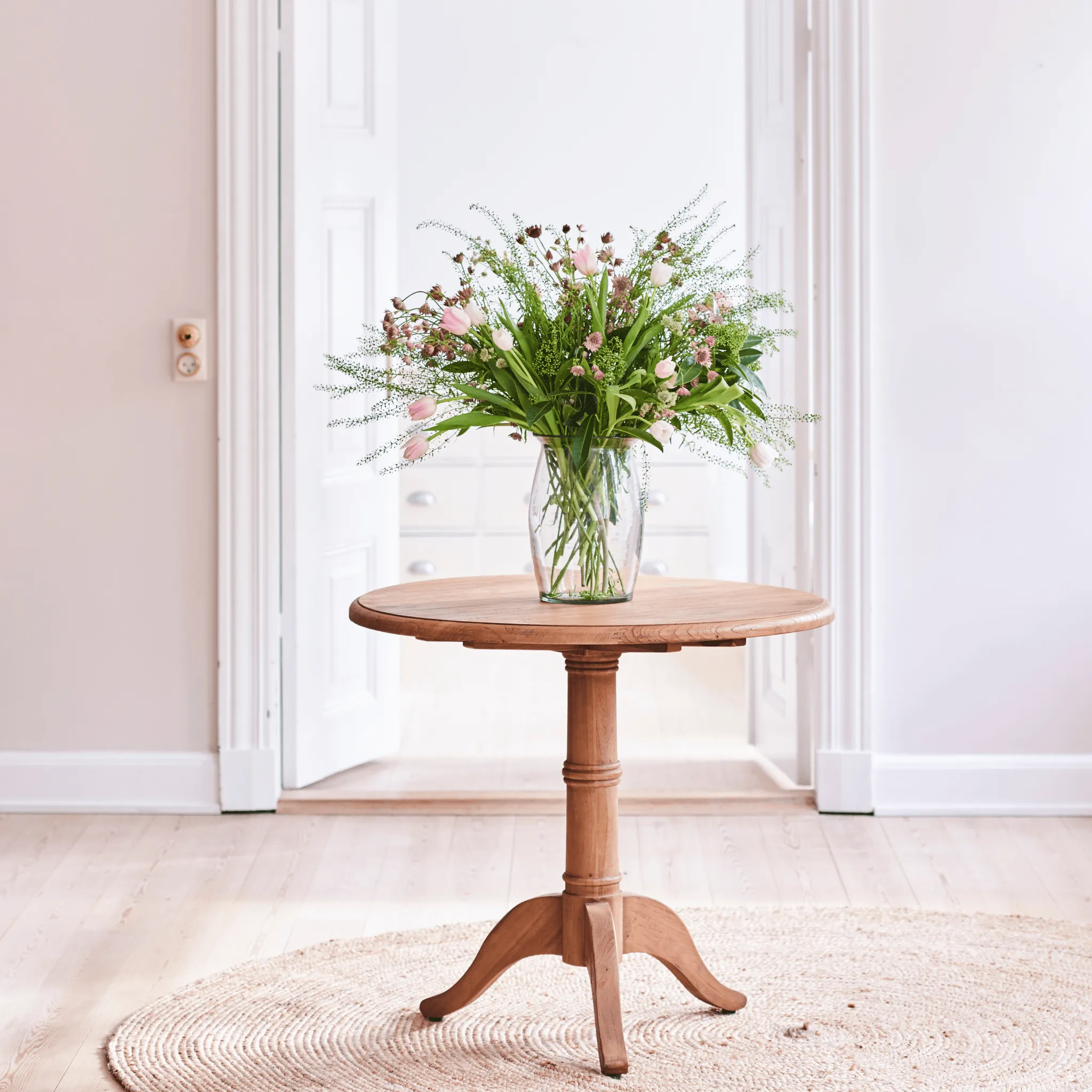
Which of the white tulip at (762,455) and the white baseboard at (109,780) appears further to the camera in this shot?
the white baseboard at (109,780)

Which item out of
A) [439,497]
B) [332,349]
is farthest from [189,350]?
[439,497]

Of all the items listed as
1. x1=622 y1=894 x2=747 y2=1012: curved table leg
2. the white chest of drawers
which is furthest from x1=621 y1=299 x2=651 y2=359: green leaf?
the white chest of drawers

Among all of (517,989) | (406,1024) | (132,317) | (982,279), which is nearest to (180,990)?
(406,1024)

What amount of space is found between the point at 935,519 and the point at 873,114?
3.27 feet

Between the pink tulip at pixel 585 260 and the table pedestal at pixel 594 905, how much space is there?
1.73ft

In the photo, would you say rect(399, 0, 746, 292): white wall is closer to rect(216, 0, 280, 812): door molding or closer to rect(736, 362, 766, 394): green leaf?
rect(216, 0, 280, 812): door molding

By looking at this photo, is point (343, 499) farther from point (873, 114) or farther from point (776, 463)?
point (873, 114)

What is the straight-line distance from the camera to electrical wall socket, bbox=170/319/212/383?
10.3ft

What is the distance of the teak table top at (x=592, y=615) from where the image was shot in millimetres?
1641

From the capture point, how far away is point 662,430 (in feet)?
5.71

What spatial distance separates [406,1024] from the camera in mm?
2018

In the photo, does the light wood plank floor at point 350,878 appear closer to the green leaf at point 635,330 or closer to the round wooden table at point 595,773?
the round wooden table at point 595,773

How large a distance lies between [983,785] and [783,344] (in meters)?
1.23

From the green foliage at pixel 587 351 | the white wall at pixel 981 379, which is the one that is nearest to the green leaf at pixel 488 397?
the green foliage at pixel 587 351
